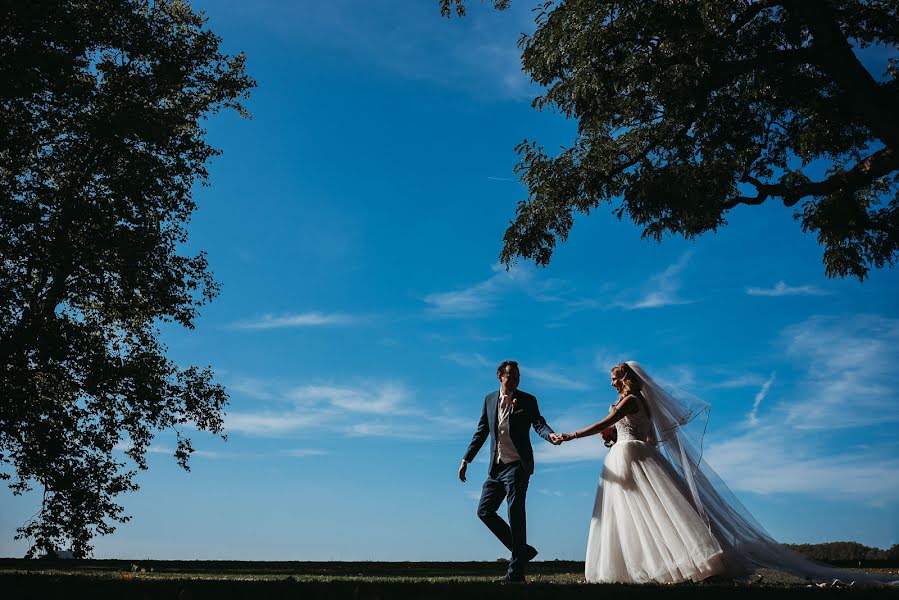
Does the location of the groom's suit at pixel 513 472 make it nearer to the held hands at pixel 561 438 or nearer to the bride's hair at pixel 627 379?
the held hands at pixel 561 438

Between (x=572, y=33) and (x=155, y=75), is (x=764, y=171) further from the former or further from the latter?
(x=155, y=75)

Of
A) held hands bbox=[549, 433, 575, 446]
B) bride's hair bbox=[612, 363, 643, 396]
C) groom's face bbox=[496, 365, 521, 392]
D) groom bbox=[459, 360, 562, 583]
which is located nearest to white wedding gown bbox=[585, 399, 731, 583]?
bride's hair bbox=[612, 363, 643, 396]

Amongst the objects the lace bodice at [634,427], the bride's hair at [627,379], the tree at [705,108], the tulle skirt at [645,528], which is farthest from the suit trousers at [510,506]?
the tree at [705,108]

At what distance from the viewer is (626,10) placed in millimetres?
15188

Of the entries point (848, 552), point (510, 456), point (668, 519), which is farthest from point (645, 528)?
point (848, 552)

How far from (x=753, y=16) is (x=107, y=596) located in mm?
17492

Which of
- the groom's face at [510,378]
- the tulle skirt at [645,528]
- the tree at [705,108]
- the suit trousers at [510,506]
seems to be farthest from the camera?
the tree at [705,108]

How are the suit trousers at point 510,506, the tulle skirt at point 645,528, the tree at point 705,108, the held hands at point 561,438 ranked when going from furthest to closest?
the tree at point 705,108 < the held hands at point 561,438 < the suit trousers at point 510,506 < the tulle skirt at point 645,528

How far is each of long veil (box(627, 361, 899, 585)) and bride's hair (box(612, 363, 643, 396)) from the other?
0.10m

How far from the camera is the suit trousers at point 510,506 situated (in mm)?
9250

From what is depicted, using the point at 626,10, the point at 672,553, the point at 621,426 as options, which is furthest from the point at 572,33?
the point at 672,553

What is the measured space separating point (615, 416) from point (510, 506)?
182 centimetres

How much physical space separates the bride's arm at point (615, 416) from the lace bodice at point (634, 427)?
85mm

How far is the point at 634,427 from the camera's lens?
934 centimetres
